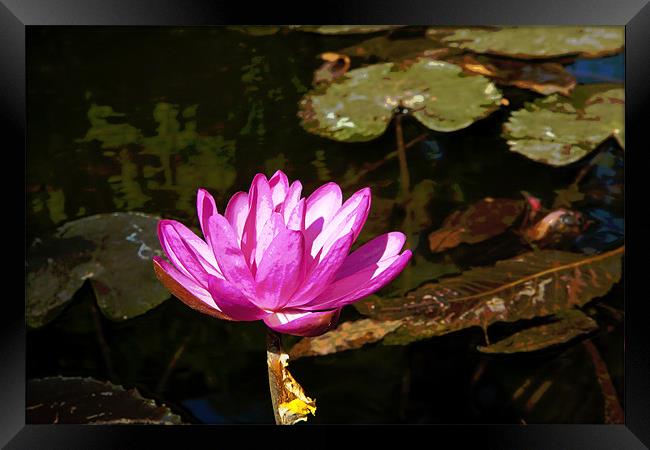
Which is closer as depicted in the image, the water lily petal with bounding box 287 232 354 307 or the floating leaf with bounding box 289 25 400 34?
the water lily petal with bounding box 287 232 354 307

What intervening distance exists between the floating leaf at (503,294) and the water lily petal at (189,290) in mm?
366

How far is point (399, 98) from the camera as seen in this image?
92 cm

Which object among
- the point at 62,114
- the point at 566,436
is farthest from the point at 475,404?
the point at 62,114

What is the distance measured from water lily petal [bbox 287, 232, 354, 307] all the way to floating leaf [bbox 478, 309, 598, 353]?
1.46ft

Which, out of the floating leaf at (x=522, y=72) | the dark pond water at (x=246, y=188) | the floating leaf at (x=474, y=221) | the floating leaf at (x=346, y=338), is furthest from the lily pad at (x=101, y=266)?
the floating leaf at (x=522, y=72)

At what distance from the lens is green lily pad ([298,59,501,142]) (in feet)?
3.01

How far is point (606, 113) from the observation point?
912 millimetres

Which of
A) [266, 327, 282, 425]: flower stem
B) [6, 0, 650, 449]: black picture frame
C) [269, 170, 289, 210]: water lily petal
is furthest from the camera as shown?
[6, 0, 650, 449]: black picture frame

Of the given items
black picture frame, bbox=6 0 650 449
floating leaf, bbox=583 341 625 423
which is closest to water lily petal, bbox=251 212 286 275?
black picture frame, bbox=6 0 650 449

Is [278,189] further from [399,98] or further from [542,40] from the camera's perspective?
[542,40]

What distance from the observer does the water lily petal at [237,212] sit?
627mm

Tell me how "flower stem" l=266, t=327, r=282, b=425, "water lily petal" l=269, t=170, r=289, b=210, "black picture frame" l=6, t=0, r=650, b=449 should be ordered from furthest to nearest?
"black picture frame" l=6, t=0, r=650, b=449
"water lily petal" l=269, t=170, r=289, b=210
"flower stem" l=266, t=327, r=282, b=425

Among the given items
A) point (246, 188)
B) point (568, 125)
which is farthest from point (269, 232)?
point (568, 125)

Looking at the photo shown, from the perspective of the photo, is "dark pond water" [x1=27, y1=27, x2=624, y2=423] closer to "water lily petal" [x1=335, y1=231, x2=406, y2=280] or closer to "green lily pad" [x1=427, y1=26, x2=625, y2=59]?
"green lily pad" [x1=427, y1=26, x2=625, y2=59]
